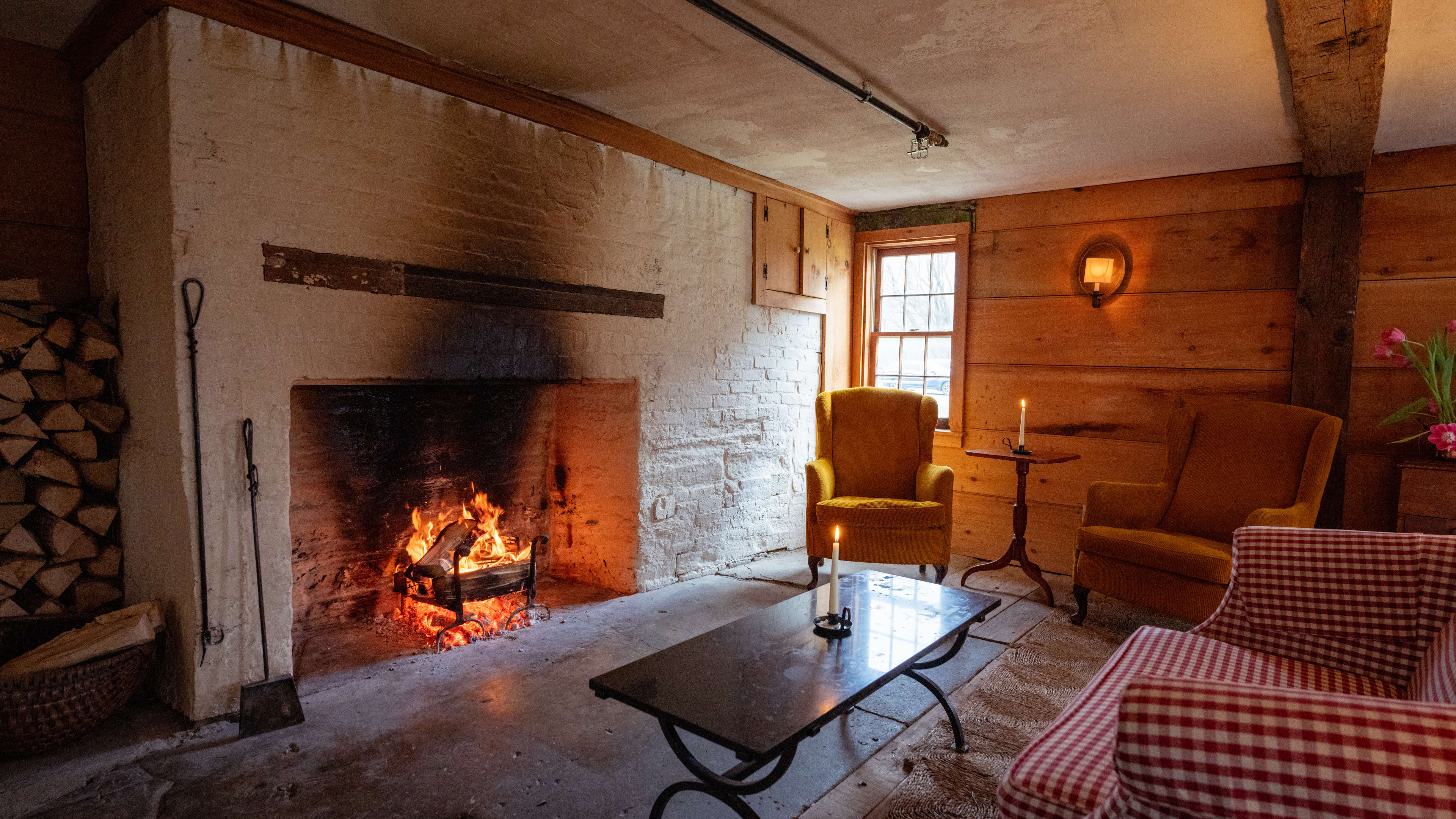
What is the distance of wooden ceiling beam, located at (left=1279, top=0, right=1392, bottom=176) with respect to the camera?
2.00 metres

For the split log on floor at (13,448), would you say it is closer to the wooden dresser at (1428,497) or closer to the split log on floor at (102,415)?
the split log on floor at (102,415)

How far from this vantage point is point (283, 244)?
99.0 inches

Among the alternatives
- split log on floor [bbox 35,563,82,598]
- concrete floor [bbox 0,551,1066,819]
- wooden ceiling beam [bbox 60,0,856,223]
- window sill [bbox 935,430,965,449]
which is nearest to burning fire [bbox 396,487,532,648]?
concrete floor [bbox 0,551,1066,819]

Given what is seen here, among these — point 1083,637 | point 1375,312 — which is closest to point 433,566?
point 1083,637

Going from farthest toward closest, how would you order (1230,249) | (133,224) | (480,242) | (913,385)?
1. (913,385)
2. (1230,249)
3. (480,242)
4. (133,224)

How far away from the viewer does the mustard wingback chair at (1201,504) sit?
3176mm

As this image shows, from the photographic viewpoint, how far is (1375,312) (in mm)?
3807

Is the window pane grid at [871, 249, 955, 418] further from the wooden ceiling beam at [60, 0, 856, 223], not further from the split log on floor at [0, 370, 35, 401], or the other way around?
the split log on floor at [0, 370, 35, 401]

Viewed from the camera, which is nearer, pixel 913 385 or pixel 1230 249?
pixel 1230 249

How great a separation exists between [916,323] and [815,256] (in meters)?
0.92

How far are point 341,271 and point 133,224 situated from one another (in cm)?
64

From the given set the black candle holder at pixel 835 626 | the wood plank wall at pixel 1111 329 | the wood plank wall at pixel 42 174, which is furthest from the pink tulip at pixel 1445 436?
the wood plank wall at pixel 42 174

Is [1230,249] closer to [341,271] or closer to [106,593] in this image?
[341,271]

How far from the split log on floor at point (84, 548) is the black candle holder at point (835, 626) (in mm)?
2531
